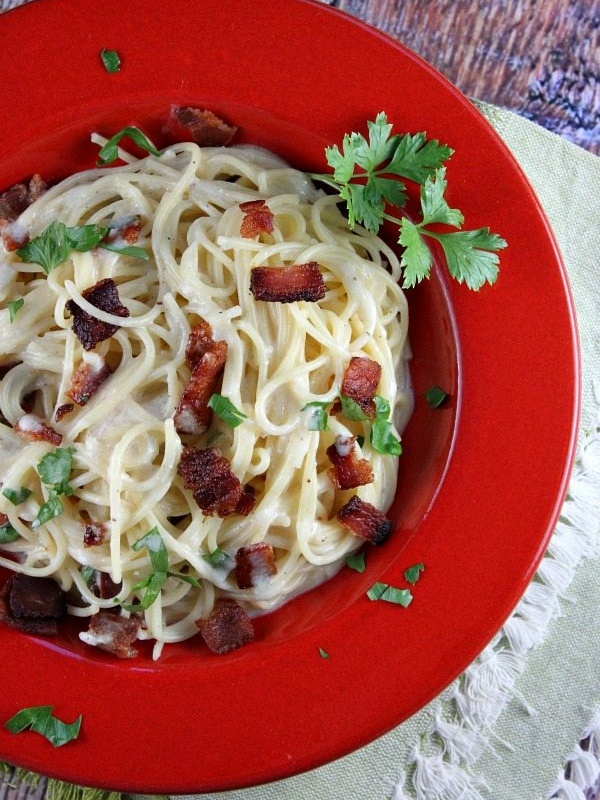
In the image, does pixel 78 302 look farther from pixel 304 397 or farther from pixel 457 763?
pixel 457 763


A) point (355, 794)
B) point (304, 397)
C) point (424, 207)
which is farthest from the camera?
point (355, 794)

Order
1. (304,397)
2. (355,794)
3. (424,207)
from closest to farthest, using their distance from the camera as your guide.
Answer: (424,207) → (304,397) → (355,794)

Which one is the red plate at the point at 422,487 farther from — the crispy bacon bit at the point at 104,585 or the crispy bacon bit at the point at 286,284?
the crispy bacon bit at the point at 286,284

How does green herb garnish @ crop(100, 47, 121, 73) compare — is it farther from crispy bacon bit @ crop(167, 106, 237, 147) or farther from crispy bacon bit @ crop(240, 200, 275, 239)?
crispy bacon bit @ crop(240, 200, 275, 239)

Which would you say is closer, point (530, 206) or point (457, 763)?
point (530, 206)

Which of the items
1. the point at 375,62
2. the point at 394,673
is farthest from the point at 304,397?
the point at 375,62

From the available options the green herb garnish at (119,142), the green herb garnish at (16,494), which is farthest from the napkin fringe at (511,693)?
the green herb garnish at (119,142)

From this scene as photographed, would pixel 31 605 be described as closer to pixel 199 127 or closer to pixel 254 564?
pixel 254 564

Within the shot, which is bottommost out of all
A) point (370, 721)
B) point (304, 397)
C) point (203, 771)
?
point (203, 771)
